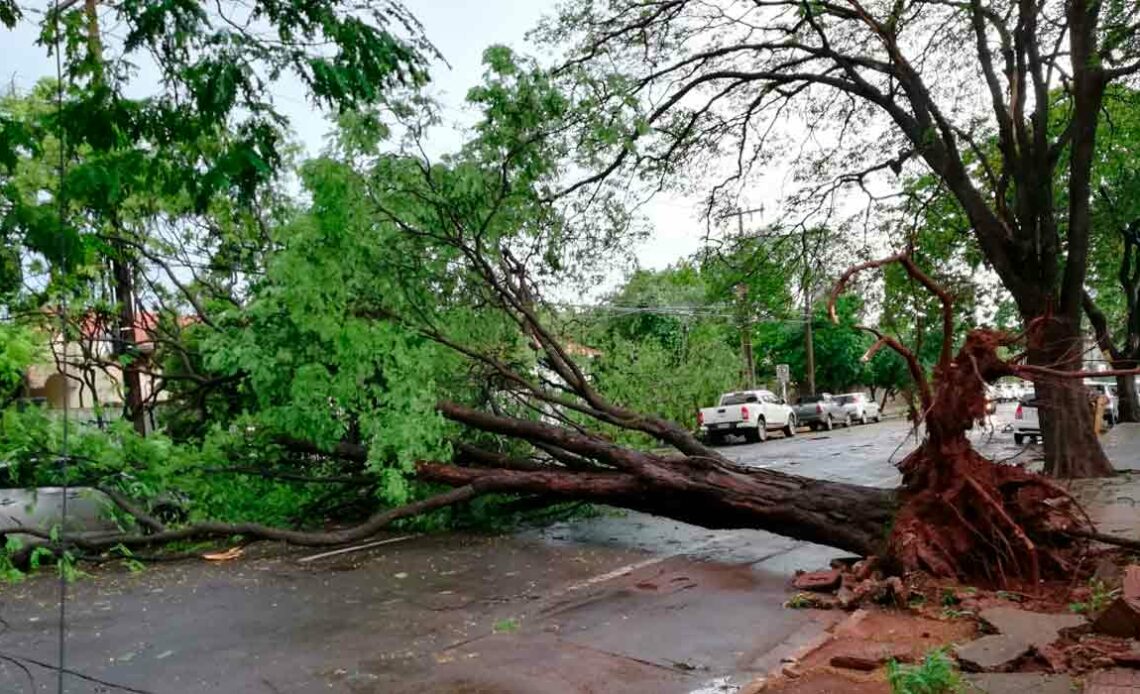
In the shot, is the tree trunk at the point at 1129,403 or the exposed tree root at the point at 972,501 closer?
the exposed tree root at the point at 972,501

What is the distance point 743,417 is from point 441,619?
22210 mm

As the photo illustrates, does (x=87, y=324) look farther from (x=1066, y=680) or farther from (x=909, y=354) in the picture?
(x=1066, y=680)

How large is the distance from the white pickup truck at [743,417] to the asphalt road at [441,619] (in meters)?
17.8

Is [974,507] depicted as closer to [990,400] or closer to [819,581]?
[990,400]

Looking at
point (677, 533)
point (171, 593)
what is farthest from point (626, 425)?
point (171, 593)

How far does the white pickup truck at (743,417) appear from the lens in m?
27.9

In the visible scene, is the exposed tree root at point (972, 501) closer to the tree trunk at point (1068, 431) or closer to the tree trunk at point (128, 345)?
the tree trunk at point (1068, 431)

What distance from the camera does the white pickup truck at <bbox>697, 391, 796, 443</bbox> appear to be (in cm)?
2789

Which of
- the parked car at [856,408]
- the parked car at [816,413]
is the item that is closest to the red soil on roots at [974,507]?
the parked car at [816,413]

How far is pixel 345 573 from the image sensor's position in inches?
335

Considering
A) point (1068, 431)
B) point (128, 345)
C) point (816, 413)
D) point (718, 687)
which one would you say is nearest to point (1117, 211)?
point (1068, 431)

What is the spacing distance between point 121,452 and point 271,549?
1.95 m

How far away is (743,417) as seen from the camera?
2783 centimetres

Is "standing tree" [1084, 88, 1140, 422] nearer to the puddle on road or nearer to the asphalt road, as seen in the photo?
the asphalt road
